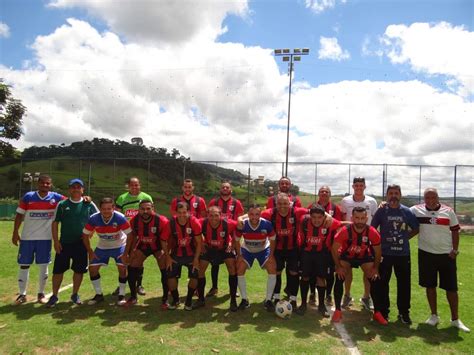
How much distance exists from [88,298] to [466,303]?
22.8 feet

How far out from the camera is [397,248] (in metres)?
5.57

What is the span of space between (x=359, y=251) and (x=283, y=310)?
1.53 meters

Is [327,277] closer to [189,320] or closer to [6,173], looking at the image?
[189,320]

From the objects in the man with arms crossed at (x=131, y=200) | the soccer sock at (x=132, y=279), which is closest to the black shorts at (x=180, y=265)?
the soccer sock at (x=132, y=279)

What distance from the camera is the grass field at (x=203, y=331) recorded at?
431cm

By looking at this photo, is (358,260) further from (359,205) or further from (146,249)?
(146,249)

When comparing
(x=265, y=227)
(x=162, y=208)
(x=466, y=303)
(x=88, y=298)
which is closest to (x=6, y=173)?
(x=162, y=208)

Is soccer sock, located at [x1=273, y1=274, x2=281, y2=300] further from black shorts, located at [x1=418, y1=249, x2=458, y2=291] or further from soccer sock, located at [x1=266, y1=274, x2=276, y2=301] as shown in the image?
black shorts, located at [x1=418, y1=249, x2=458, y2=291]

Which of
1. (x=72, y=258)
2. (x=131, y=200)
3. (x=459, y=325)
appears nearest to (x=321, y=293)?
(x=459, y=325)

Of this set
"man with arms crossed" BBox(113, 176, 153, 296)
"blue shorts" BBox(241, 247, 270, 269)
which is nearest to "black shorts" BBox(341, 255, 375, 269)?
"blue shorts" BBox(241, 247, 270, 269)

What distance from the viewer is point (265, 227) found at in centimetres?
598

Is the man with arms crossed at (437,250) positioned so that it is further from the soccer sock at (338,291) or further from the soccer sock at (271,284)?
the soccer sock at (271,284)

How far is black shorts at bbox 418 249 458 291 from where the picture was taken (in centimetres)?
543

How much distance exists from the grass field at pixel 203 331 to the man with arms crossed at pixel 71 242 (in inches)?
19.0
